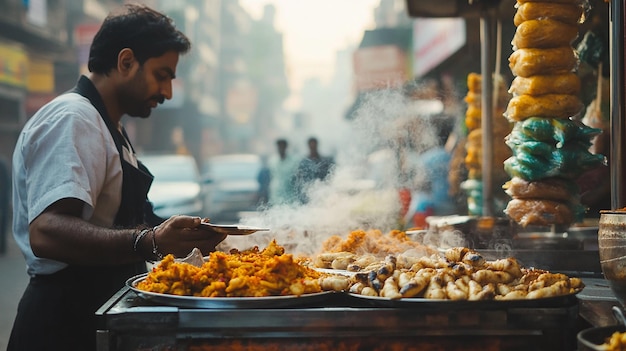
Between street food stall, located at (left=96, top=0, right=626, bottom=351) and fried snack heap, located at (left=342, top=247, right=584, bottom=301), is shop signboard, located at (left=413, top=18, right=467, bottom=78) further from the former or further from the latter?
street food stall, located at (left=96, top=0, right=626, bottom=351)

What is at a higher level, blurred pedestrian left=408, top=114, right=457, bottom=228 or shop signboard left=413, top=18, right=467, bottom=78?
shop signboard left=413, top=18, right=467, bottom=78

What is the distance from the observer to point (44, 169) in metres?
2.84

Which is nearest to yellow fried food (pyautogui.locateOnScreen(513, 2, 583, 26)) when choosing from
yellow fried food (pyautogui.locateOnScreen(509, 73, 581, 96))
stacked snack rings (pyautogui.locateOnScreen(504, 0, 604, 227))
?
stacked snack rings (pyautogui.locateOnScreen(504, 0, 604, 227))

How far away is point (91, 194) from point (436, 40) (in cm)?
940

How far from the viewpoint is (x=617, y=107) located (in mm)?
2977

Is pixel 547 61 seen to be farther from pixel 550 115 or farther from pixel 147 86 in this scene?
pixel 147 86

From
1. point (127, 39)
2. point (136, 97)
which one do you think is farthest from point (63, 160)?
point (127, 39)

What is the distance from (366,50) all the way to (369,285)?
14.1m

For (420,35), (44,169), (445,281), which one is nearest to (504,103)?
(445,281)

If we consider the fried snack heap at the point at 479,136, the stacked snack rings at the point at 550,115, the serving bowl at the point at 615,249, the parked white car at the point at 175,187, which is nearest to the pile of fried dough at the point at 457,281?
the serving bowl at the point at 615,249

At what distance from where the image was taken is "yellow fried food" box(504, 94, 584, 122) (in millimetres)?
3531

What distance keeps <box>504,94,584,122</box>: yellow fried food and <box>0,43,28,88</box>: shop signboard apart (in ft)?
60.4

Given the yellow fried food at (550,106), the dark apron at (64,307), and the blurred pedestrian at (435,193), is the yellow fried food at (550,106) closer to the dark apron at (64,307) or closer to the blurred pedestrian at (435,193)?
the dark apron at (64,307)

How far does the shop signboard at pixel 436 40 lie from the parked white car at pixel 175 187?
5.74m
